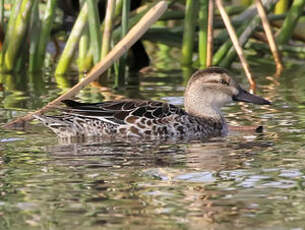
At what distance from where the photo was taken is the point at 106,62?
8.55m

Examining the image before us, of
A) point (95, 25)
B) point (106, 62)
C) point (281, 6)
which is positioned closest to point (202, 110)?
point (106, 62)

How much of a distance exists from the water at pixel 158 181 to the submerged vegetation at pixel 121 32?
152 cm

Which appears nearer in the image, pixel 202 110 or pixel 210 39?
pixel 202 110

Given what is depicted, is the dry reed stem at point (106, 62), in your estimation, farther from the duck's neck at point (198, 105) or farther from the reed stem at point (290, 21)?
the reed stem at point (290, 21)

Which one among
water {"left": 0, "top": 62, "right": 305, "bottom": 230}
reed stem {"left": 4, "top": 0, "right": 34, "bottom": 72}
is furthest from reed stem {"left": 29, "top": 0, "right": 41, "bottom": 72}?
water {"left": 0, "top": 62, "right": 305, "bottom": 230}

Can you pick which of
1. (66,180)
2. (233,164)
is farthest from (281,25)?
(66,180)

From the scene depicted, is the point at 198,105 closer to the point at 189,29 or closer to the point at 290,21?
A: the point at 189,29

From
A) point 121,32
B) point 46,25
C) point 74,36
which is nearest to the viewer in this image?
point 121,32

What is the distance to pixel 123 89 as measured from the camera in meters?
11.5

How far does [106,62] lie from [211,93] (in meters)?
1.26

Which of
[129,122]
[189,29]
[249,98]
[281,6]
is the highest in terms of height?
[281,6]

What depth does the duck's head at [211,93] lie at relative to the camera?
9.26m

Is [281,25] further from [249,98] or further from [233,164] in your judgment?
[233,164]

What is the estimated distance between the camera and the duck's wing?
8484 millimetres
